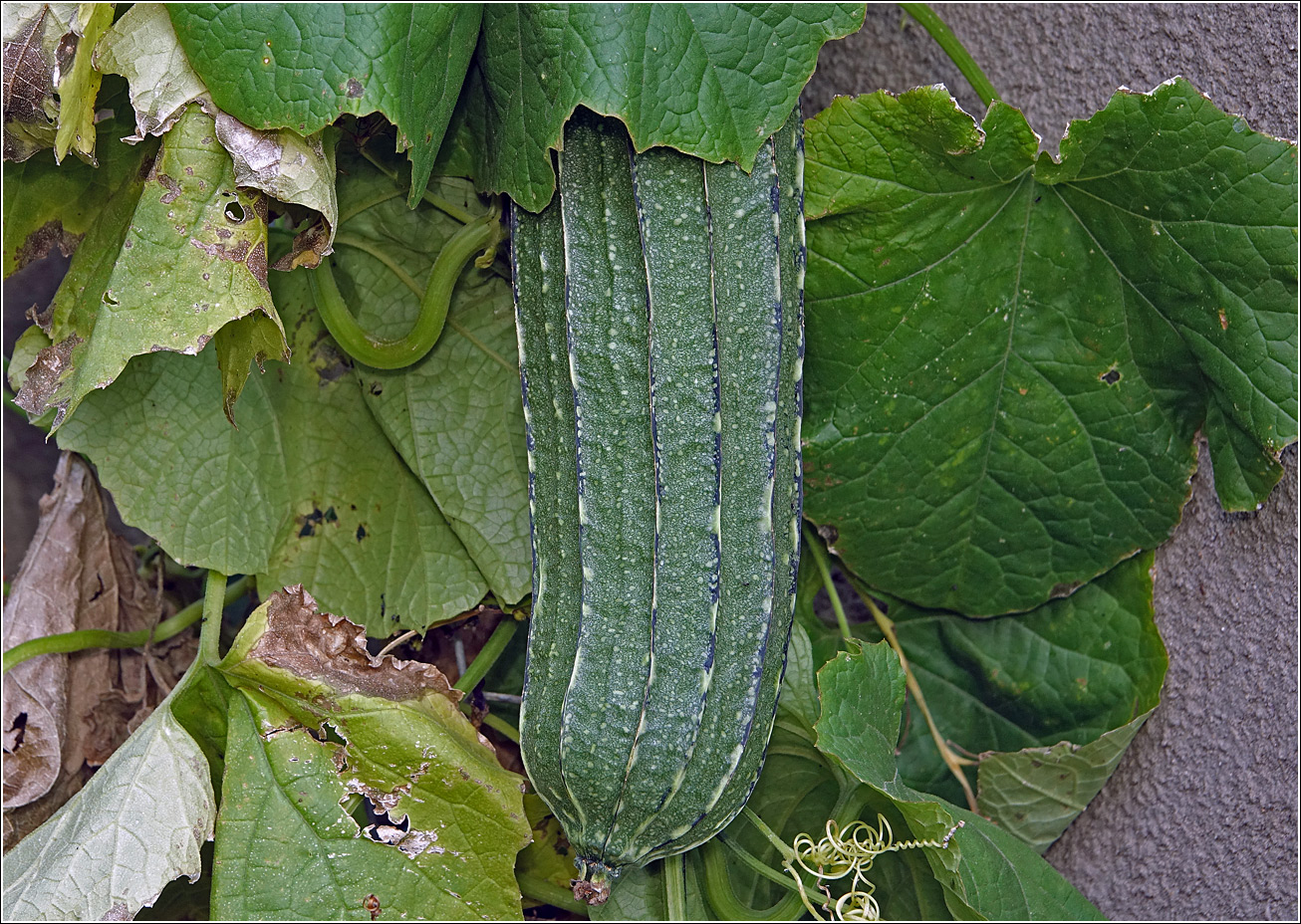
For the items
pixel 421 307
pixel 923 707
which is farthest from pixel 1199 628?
pixel 421 307

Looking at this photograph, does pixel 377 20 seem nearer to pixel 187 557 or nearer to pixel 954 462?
pixel 187 557

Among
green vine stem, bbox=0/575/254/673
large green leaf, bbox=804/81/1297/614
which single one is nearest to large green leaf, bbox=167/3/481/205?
large green leaf, bbox=804/81/1297/614

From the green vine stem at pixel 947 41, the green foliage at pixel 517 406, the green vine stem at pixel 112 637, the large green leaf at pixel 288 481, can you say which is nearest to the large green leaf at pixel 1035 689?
the green foliage at pixel 517 406

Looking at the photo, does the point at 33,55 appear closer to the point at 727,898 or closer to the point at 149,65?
the point at 149,65

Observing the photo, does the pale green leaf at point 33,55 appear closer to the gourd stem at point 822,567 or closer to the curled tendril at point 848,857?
the gourd stem at point 822,567

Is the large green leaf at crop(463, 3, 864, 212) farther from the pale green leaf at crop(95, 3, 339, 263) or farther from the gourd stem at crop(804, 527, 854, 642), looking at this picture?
the gourd stem at crop(804, 527, 854, 642)
